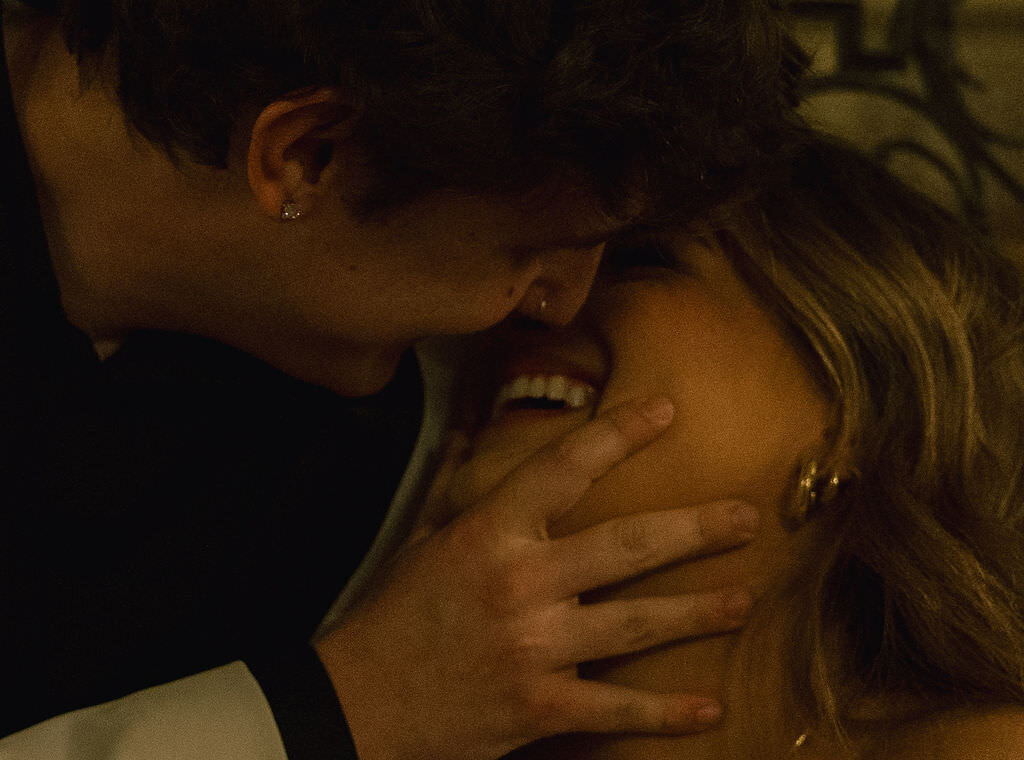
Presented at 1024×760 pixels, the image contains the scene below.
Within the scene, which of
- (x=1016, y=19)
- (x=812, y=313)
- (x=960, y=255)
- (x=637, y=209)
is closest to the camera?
(x=637, y=209)

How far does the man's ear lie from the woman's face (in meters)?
0.32

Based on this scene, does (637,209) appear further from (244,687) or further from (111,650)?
(111,650)

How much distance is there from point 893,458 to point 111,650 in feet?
2.87

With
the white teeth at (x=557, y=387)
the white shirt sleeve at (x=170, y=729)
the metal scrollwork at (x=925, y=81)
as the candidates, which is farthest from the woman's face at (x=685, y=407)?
the metal scrollwork at (x=925, y=81)

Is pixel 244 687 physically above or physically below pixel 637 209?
below

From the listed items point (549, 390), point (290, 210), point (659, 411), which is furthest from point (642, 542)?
point (290, 210)

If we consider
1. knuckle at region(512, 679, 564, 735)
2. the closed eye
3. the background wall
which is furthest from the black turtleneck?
the background wall

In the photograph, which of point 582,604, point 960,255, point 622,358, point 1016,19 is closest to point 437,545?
point 582,604

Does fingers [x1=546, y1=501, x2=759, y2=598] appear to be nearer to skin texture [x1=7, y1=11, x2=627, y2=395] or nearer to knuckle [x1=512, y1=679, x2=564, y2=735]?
knuckle [x1=512, y1=679, x2=564, y2=735]

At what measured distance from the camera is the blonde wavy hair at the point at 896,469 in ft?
3.29

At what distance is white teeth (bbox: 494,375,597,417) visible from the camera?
1.15 m

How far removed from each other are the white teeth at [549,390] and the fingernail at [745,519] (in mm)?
202

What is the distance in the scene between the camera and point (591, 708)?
41.0 inches

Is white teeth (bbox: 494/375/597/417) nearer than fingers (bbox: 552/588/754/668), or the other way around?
fingers (bbox: 552/588/754/668)
